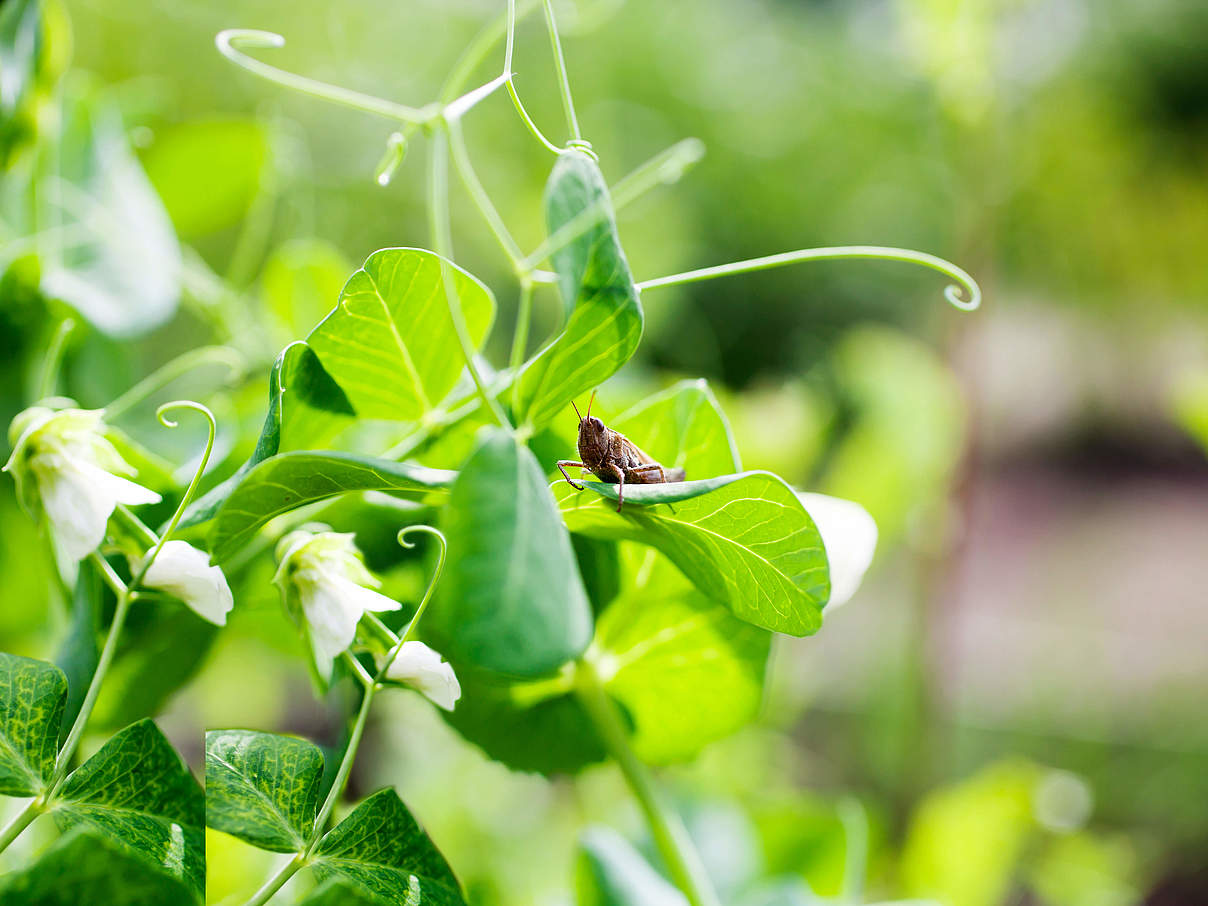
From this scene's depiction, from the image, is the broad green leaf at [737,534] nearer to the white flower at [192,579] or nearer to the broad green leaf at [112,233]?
the white flower at [192,579]

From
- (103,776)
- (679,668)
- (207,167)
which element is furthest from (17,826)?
(207,167)

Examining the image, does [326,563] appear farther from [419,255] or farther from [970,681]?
[970,681]

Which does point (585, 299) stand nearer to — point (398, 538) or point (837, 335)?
point (398, 538)

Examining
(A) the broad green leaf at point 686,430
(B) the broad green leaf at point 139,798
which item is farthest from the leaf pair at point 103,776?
(A) the broad green leaf at point 686,430

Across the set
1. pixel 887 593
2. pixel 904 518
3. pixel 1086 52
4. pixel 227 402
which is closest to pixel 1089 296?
pixel 1086 52

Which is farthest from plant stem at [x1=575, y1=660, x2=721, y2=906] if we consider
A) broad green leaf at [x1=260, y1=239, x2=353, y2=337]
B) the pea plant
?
broad green leaf at [x1=260, y1=239, x2=353, y2=337]

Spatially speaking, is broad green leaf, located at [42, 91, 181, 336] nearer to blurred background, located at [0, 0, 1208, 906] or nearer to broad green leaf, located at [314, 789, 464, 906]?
blurred background, located at [0, 0, 1208, 906]
